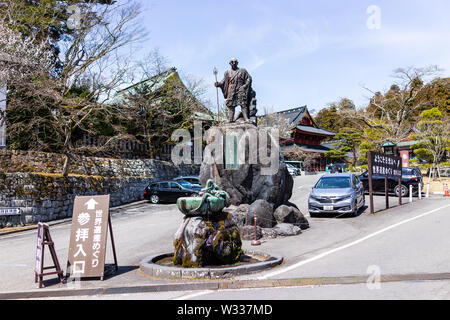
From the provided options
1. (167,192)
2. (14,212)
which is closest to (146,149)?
(167,192)

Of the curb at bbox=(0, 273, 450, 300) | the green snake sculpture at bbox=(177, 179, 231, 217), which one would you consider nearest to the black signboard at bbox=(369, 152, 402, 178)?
the curb at bbox=(0, 273, 450, 300)

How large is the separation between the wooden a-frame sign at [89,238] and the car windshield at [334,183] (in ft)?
30.2

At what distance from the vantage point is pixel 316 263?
21.7ft

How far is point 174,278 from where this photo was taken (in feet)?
19.5

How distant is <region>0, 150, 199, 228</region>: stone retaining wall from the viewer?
13.6m

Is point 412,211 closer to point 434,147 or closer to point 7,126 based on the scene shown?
point 7,126

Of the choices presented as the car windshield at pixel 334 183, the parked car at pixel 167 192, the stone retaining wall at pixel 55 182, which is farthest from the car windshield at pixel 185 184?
the car windshield at pixel 334 183

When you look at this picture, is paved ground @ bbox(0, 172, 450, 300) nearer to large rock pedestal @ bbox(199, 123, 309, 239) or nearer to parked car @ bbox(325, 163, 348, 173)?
large rock pedestal @ bbox(199, 123, 309, 239)

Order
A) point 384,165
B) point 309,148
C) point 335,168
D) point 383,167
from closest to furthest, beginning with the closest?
point 383,167
point 384,165
point 335,168
point 309,148

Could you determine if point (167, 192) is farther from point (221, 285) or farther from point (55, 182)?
point (221, 285)

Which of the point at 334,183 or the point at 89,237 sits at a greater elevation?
the point at 334,183

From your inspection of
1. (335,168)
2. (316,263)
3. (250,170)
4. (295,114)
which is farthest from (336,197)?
(295,114)

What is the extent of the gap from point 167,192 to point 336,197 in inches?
412
